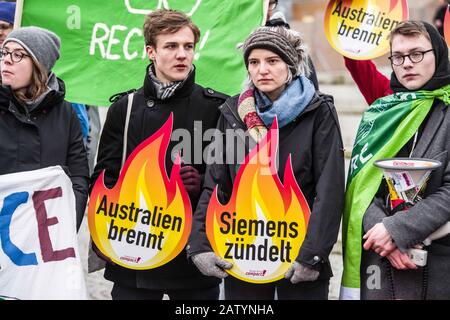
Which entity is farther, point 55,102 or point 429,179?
point 55,102

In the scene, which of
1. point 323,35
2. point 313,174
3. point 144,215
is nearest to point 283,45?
point 313,174

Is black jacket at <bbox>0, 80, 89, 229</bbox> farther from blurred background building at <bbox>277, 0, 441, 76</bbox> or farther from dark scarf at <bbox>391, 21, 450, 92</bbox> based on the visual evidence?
blurred background building at <bbox>277, 0, 441, 76</bbox>

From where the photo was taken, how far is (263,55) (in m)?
4.09

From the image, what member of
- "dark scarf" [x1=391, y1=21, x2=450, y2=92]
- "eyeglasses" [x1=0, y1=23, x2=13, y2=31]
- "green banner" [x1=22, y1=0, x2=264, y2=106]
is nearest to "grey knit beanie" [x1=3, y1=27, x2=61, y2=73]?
"green banner" [x1=22, y1=0, x2=264, y2=106]

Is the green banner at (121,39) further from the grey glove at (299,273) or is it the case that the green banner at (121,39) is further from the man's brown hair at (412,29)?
the grey glove at (299,273)

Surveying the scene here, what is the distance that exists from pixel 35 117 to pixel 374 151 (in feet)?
5.42

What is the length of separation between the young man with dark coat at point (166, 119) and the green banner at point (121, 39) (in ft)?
2.61

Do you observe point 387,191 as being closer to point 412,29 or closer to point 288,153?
point 288,153

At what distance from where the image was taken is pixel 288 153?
4.00m

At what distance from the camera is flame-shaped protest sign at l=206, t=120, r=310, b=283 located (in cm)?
389

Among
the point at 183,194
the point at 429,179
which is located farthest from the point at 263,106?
the point at 429,179

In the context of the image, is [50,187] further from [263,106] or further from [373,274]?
[373,274]

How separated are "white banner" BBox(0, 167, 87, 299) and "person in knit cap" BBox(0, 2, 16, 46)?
69.9 inches

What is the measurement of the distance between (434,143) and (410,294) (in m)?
0.67
